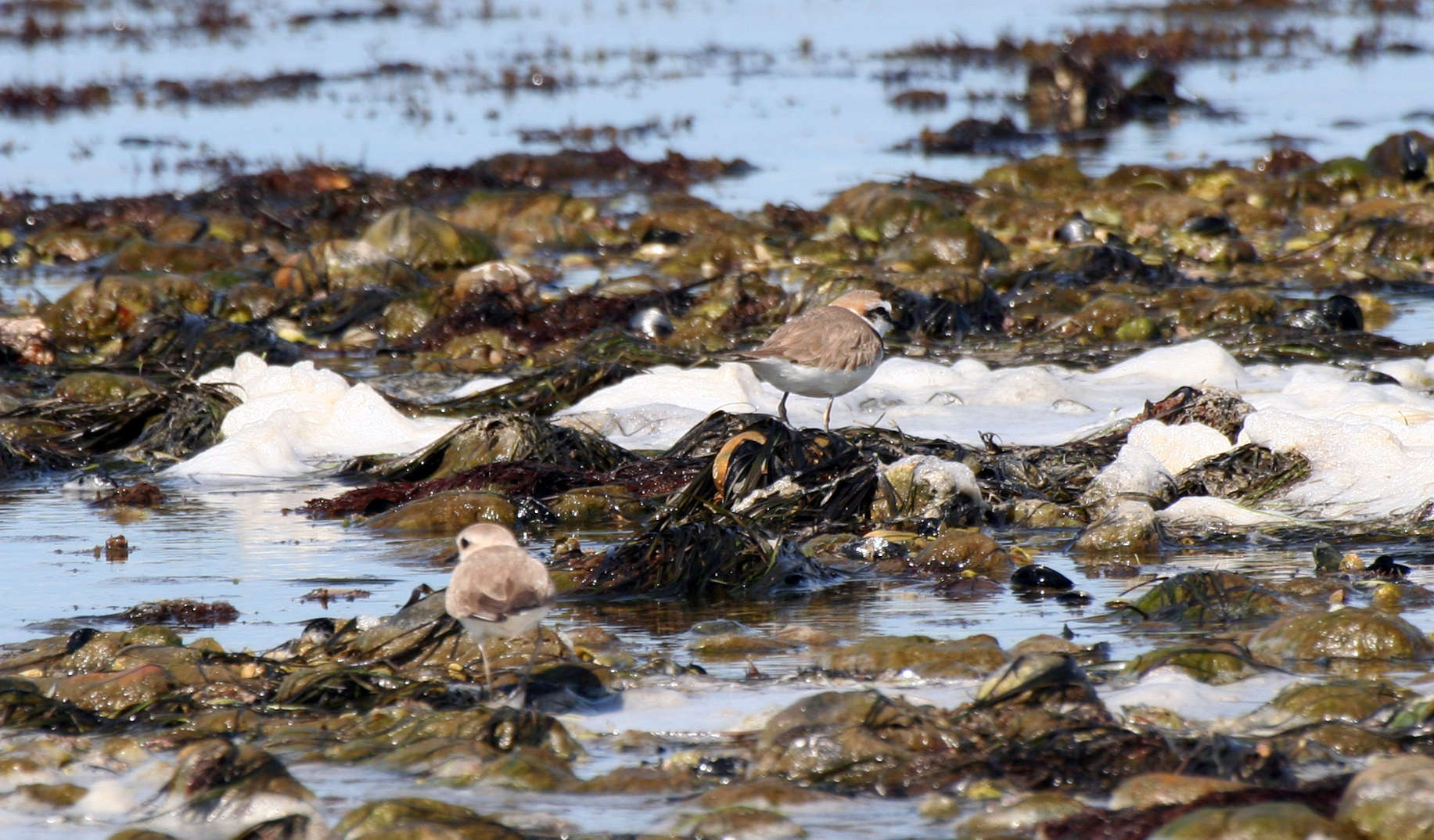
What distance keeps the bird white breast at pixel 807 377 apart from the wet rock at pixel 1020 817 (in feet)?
13.7

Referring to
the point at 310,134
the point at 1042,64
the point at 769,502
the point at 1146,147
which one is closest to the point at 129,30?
the point at 310,134

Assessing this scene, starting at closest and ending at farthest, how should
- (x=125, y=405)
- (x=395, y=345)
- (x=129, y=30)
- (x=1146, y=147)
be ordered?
(x=125, y=405) < (x=395, y=345) < (x=1146, y=147) < (x=129, y=30)

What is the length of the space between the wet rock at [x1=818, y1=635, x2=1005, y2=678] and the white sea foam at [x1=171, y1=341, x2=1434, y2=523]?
2285 mm

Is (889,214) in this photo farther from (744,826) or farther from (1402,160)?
(744,826)

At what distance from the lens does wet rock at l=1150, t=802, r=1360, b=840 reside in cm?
369

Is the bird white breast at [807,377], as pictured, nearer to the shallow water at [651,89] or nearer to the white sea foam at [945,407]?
the white sea foam at [945,407]

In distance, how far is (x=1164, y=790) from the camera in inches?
159

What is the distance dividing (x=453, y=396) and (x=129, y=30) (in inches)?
1350

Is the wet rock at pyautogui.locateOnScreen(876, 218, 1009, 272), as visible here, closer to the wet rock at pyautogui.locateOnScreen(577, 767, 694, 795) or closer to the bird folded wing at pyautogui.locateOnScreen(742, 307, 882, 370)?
the bird folded wing at pyautogui.locateOnScreen(742, 307, 882, 370)

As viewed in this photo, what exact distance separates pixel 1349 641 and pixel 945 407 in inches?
184

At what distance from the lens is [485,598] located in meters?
4.86

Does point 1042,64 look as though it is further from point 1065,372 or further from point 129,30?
point 129,30

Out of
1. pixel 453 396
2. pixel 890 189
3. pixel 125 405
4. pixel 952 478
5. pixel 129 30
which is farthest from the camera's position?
pixel 129 30

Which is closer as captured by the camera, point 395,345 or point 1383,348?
point 1383,348
